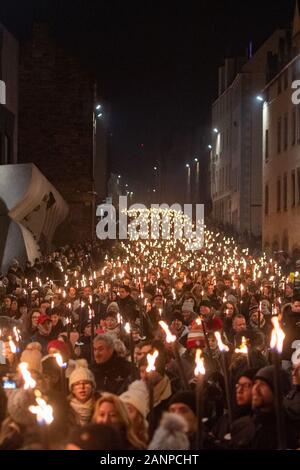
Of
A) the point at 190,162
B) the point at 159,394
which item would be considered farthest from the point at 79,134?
the point at 190,162

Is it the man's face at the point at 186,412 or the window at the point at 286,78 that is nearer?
the man's face at the point at 186,412

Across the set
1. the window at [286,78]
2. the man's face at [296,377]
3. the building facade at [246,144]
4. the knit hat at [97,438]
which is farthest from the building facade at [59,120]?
the knit hat at [97,438]

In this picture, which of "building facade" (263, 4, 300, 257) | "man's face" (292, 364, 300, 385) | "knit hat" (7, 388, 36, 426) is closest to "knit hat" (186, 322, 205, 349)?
"man's face" (292, 364, 300, 385)

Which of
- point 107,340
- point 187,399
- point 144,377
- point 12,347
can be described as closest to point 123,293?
point 12,347

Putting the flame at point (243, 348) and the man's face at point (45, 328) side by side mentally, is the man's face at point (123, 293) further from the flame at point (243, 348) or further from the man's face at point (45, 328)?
the flame at point (243, 348)

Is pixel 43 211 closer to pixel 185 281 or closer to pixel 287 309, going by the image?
pixel 185 281

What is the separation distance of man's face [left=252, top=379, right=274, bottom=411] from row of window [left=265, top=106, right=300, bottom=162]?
1480 inches

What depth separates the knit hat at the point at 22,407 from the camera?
6.76 metres

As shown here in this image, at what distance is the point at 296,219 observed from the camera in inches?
1777

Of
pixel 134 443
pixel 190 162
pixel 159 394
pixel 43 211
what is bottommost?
pixel 134 443

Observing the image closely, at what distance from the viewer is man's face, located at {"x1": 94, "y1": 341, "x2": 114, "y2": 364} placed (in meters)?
9.87

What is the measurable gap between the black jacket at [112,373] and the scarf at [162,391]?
2.65 ft

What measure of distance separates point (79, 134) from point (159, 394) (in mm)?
53720

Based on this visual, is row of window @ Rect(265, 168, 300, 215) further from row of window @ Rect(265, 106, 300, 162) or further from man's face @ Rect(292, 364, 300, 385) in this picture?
man's face @ Rect(292, 364, 300, 385)
